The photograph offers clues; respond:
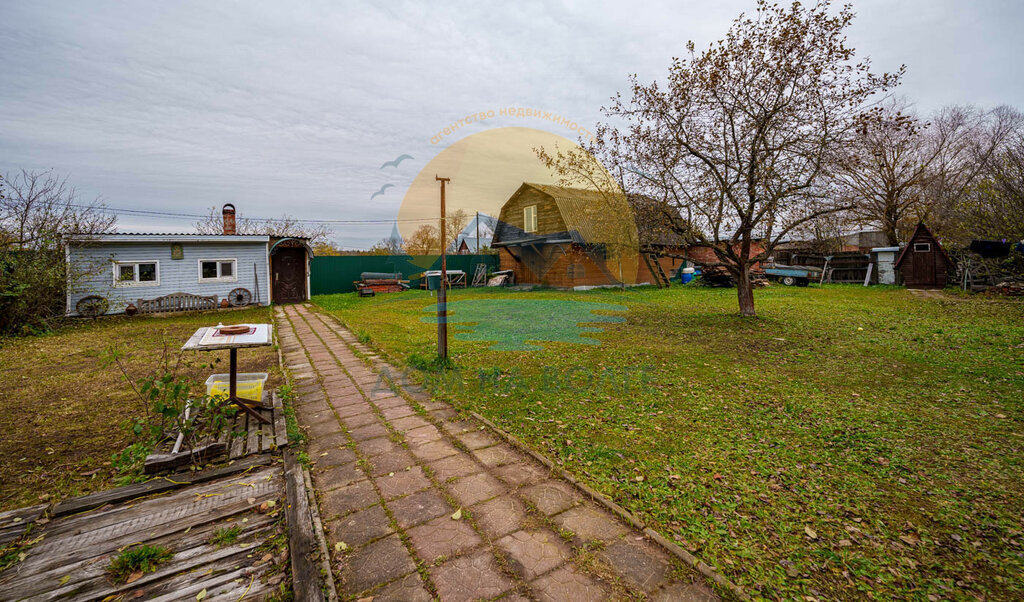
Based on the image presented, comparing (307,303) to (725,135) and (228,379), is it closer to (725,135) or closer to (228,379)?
(228,379)

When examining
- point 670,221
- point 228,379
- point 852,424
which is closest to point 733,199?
point 670,221

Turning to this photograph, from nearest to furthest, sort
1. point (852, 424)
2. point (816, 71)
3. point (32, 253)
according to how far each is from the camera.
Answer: point (852, 424) → point (816, 71) → point (32, 253)

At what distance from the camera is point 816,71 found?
8.37m

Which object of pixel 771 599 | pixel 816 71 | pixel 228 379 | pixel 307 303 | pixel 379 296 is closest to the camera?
pixel 771 599

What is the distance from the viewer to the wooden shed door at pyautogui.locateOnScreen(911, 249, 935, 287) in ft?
57.2

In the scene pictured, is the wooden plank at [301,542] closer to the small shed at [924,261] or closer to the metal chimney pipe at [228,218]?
the metal chimney pipe at [228,218]

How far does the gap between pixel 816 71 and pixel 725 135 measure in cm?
191

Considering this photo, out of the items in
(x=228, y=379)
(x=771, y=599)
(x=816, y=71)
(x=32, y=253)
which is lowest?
(x=771, y=599)

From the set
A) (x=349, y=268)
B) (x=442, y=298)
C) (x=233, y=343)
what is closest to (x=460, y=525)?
(x=233, y=343)

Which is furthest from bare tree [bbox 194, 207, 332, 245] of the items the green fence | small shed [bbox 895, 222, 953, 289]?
small shed [bbox 895, 222, 953, 289]

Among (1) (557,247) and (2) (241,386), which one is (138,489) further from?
(1) (557,247)

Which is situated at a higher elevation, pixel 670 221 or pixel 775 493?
pixel 670 221

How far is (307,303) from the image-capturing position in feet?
53.9

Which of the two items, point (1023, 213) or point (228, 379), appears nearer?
point (228, 379)
